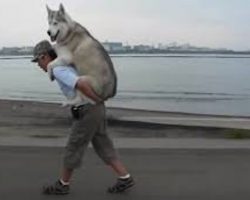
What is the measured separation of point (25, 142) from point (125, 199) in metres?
4.05

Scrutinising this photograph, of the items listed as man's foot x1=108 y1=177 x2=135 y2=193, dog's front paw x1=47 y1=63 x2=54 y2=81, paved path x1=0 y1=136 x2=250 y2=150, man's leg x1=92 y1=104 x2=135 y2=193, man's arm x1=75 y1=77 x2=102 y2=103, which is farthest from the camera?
paved path x1=0 y1=136 x2=250 y2=150

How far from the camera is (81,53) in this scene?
275 inches

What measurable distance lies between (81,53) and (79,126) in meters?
0.73

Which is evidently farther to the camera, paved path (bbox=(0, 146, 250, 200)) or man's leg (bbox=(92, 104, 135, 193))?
paved path (bbox=(0, 146, 250, 200))

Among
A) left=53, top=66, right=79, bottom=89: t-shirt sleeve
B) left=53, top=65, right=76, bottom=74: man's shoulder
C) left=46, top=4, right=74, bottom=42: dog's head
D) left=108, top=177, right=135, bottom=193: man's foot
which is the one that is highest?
left=46, top=4, right=74, bottom=42: dog's head

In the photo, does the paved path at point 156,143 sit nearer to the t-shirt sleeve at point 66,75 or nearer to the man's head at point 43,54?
the man's head at point 43,54

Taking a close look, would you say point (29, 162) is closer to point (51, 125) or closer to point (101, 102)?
point (101, 102)

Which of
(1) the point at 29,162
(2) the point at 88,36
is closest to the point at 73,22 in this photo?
(2) the point at 88,36

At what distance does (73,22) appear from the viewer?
704 centimetres

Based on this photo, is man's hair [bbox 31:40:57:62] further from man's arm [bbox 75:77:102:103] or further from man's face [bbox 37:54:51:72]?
man's arm [bbox 75:77:102:103]

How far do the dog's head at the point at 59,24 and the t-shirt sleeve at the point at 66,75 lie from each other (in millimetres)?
310

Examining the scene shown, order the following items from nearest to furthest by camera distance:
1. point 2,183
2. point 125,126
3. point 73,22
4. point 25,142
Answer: point 73,22
point 2,183
point 25,142
point 125,126

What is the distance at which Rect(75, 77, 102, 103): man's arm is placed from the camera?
692 centimetres

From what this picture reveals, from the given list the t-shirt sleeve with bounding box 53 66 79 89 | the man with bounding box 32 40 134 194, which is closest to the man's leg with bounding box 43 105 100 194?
the man with bounding box 32 40 134 194
